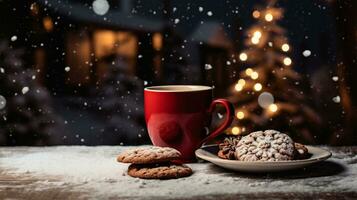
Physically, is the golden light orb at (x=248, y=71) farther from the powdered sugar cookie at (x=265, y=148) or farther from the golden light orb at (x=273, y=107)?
the powdered sugar cookie at (x=265, y=148)

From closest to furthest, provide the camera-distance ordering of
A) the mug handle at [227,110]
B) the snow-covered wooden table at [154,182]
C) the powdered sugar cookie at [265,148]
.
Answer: the snow-covered wooden table at [154,182], the powdered sugar cookie at [265,148], the mug handle at [227,110]

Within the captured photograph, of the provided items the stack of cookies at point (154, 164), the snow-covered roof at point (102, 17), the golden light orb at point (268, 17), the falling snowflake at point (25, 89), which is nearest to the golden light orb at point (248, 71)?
the golden light orb at point (268, 17)

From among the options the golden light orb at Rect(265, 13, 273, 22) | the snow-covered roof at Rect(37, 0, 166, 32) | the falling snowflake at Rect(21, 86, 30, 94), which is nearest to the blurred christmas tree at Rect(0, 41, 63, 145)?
the falling snowflake at Rect(21, 86, 30, 94)

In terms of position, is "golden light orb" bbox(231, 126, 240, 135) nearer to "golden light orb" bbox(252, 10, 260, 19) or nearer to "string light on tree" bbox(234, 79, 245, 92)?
"string light on tree" bbox(234, 79, 245, 92)

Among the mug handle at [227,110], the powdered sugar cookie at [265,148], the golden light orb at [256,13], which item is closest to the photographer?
the powdered sugar cookie at [265,148]

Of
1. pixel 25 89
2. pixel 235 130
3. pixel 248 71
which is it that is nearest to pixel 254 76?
pixel 248 71

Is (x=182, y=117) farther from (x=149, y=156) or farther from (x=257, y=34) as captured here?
(x=257, y=34)
